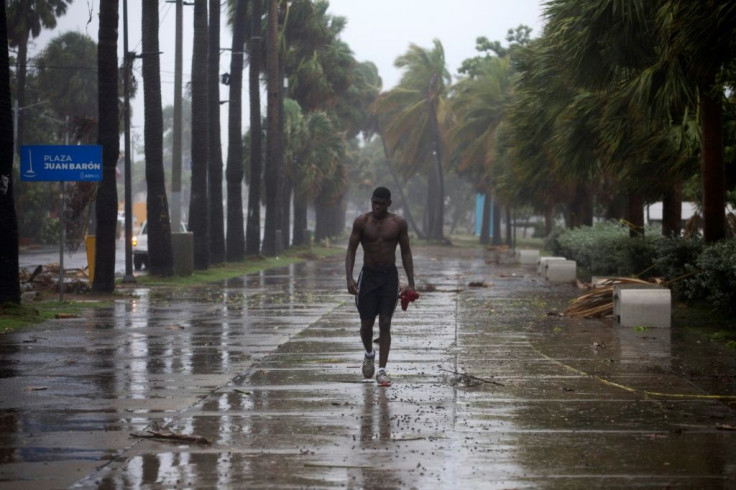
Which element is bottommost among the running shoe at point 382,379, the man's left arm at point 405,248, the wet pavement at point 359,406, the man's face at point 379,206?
the wet pavement at point 359,406

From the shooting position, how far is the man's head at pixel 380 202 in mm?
11586

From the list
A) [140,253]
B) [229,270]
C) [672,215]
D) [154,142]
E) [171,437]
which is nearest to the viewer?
[171,437]

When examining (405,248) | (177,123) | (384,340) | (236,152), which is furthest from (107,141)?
(236,152)

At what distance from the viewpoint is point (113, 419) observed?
373 inches

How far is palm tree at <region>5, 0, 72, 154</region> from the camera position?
190 ft

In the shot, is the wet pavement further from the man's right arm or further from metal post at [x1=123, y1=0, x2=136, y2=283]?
metal post at [x1=123, y1=0, x2=136, y2=283]

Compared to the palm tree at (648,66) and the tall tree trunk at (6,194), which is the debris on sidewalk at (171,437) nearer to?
the tall tree trunk at (6,194)

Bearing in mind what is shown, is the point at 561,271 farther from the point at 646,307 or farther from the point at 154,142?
the point at 646,307

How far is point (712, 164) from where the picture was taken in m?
19.9

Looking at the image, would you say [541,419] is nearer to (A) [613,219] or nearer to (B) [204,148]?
(B) [204,148]

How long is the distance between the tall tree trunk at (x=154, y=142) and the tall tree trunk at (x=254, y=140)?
1600 cm

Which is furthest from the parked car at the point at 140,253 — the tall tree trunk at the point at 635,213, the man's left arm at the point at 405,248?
the man's left arm at the point at 405,248

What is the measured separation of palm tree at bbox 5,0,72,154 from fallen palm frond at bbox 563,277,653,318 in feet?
141

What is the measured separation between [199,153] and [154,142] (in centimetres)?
491
